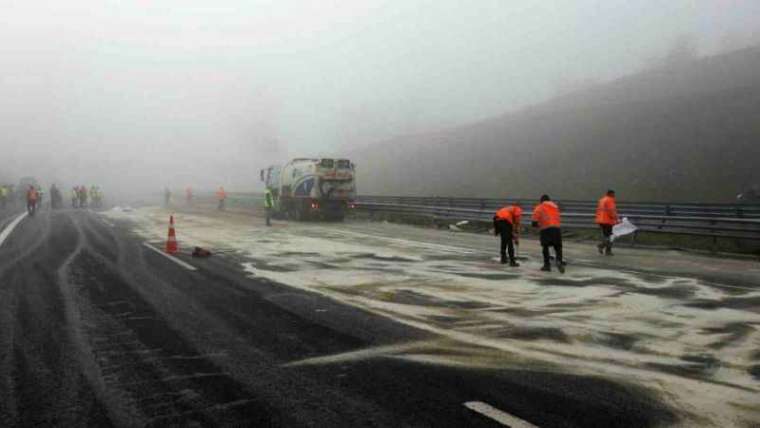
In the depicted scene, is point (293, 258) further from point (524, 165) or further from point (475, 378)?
point (524, 165)

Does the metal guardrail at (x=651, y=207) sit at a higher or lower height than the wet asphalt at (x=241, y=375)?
higher

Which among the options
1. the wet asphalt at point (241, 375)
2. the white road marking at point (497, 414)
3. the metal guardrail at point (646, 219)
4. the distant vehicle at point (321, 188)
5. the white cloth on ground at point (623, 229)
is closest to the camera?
the white road marking at point (497, 414)

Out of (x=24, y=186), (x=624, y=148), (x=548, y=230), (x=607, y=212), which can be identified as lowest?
(x=548, y=230)

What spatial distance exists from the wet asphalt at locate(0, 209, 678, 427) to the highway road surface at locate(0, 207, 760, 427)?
2 cm

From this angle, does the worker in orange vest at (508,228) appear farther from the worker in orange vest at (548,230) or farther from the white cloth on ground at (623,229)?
the white cloth on ground at (623,229)

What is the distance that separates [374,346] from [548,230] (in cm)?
649

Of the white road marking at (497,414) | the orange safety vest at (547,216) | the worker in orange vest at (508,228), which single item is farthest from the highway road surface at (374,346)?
the orange safety vest at (547,216)

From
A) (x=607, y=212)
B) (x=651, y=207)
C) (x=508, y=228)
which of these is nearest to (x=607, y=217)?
(x=607, y=212)

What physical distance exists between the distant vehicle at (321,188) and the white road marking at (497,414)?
23.5 m

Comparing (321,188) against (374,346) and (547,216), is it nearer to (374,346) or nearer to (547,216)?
(547,216)

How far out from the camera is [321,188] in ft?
90.1

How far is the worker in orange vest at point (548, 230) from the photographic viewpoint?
11.0 m

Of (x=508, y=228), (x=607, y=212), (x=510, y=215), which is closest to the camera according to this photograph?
(x=508, y=228)

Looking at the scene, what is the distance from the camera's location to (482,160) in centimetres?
5972
